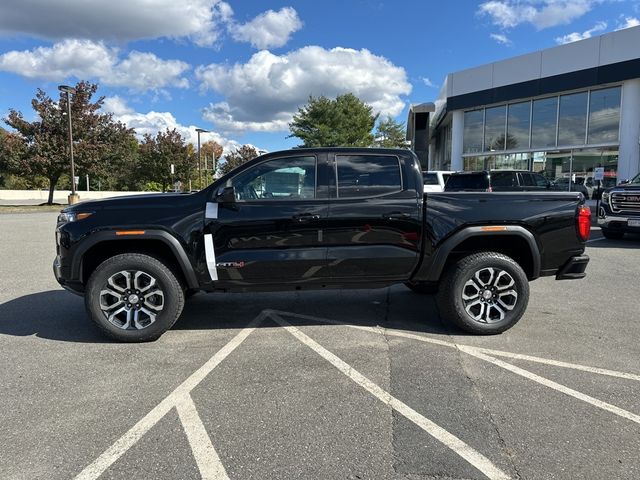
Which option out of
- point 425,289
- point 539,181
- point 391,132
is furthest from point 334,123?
point 425,289

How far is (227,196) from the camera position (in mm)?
4527

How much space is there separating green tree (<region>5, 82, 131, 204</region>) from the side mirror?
97.9 ft

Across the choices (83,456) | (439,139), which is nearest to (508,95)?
(439,139)

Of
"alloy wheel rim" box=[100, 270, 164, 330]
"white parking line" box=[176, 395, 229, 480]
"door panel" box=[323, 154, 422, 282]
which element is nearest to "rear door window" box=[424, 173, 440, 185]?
"door panel" box=[323, 154, 422, 282]

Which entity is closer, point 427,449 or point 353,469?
point 353,469

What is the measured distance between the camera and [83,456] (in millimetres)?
2766

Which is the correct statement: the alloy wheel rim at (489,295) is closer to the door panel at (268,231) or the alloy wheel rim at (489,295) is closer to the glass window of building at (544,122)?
the door panel at (268,231)

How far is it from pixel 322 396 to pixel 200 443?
38.0 inches

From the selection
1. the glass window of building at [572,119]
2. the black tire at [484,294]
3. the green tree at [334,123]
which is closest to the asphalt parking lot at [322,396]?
the black tire at [484,294]

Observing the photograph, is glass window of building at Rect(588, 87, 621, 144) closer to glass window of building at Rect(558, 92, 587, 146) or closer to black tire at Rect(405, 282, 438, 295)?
glass window of building at Rect(558, 92, 587, 146)

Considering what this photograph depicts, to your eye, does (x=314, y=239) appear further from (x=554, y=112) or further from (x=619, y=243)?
(x=554, y=112)

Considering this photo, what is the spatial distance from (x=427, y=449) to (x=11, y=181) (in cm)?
7011

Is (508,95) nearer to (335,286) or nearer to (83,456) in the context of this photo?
(335,286)

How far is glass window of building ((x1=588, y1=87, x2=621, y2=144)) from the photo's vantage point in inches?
770
